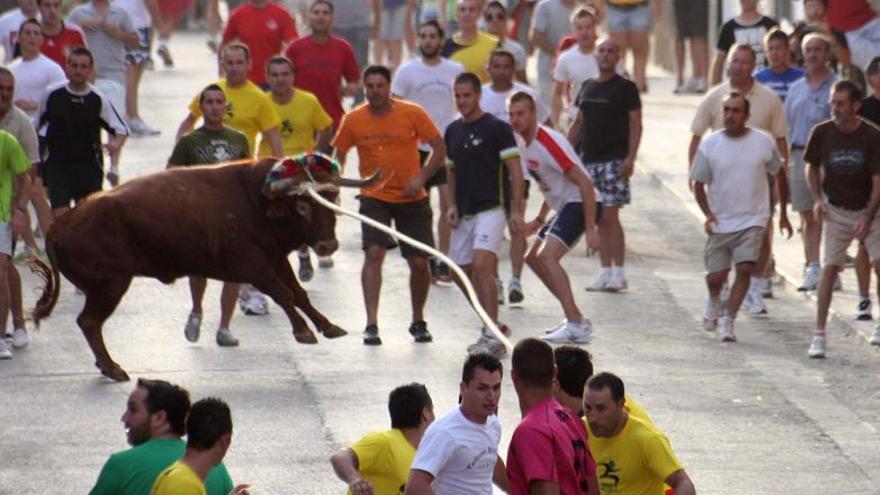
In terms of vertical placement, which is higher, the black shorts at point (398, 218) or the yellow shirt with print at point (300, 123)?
the yellow shirt with print at point (300, 123)

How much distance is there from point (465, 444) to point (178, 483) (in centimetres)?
118

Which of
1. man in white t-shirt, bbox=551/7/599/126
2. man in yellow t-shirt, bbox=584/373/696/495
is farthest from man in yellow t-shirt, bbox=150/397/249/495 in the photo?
man in white t-shirt, bbox=551/7/599/126

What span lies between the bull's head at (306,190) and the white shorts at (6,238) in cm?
213

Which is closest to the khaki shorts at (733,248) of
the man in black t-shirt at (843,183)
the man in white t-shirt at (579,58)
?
the man in black t-shirt at (843,183)

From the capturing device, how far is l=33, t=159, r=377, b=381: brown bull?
532 inches

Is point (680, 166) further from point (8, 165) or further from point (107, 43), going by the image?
point (8, 165)

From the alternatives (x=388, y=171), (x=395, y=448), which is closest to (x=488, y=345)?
(x=388, y=171)

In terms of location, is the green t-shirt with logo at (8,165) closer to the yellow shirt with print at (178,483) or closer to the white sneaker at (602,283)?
the white sneaker at (602,283)

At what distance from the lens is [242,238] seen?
44.4ft

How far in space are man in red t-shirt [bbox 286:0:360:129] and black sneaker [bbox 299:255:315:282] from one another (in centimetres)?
201

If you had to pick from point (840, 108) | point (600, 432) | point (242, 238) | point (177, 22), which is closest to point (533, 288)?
point (840, 108)

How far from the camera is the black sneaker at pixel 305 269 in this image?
17375mm

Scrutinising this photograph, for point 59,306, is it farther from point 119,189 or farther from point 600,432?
point 600,432

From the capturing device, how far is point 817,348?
15.2 meters
